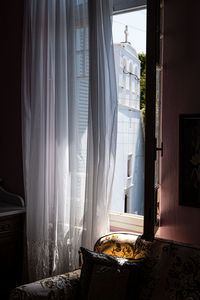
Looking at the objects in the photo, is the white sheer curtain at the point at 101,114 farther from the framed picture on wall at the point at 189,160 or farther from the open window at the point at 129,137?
the framed picture on wall at the point at 189,160

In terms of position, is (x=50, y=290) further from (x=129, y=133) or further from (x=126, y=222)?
(x=129, y=133)

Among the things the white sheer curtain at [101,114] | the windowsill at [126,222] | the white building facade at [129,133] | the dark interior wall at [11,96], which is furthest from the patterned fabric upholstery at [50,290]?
the dark interior wall at [11,96]

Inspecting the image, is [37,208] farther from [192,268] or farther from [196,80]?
[196,80]

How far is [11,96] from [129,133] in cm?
127

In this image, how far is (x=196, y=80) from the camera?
2047mm

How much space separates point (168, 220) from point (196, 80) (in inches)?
36.4

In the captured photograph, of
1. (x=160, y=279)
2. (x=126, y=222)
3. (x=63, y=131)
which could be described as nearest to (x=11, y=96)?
(x=63, y=131)

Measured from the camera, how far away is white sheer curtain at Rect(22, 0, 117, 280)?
227 cm

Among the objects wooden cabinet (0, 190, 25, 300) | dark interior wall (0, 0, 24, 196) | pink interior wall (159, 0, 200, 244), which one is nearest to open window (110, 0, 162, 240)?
pink interior wall (159, 0, 200, 244)

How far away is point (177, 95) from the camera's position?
2.12 meters

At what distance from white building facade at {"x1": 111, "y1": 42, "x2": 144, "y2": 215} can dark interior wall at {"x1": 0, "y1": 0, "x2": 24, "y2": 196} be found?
101cm

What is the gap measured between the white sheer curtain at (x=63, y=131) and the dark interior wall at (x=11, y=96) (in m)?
0.35

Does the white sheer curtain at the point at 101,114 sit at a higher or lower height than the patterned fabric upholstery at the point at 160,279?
higher

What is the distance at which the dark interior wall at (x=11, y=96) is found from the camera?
9.90ft
